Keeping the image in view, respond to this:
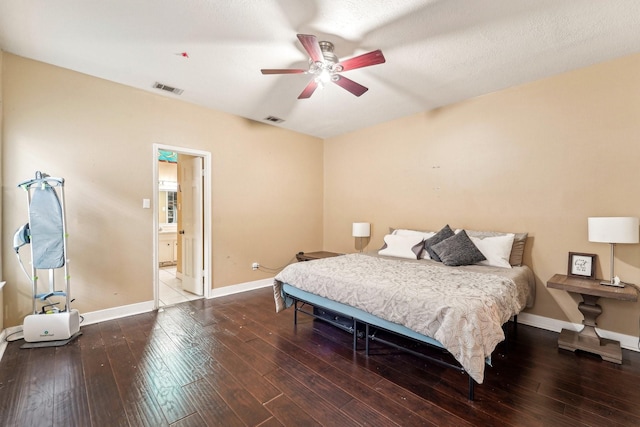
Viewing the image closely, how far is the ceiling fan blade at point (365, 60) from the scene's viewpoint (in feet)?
7.02

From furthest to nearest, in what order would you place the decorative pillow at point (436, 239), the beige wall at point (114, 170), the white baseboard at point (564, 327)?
the decorative pillow at point (436, 239) → the beige wall at point (114, 170) → the white baseboard at point (564, 327)

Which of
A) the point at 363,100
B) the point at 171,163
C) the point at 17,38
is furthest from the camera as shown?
the point at 171,163

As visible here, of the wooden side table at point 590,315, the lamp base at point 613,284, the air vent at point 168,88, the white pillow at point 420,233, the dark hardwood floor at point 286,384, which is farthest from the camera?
the white pillow at point 420,233

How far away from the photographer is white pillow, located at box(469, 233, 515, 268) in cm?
308

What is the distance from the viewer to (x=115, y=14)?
210cm

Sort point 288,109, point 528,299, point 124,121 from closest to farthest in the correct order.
Answer: point 528,299 < point 124,121 < point 288,109

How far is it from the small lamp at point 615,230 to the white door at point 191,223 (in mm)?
4685

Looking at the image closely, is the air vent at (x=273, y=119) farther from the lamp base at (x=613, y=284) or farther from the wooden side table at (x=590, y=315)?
the lamp base at (x=613, y=284)

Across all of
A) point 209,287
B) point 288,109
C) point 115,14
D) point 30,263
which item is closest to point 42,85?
point 115,14

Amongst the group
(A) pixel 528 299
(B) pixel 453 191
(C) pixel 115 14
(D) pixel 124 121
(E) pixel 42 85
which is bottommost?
(A) pixel 528 299

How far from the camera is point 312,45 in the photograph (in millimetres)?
2061

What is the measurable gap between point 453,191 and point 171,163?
6.40 meters

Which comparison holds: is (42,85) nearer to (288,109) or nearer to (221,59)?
(221,59)

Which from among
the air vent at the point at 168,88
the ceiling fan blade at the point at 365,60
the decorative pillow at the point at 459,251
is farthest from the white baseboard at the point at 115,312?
the decorative pillow at the point at 459,251
